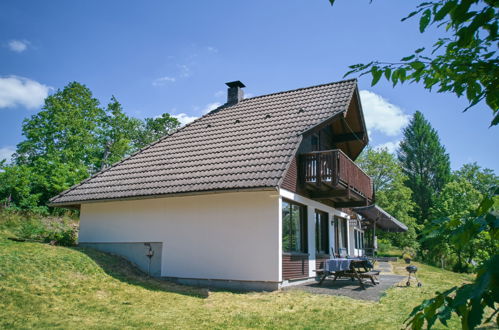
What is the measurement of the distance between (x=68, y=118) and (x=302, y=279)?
97.7 feet

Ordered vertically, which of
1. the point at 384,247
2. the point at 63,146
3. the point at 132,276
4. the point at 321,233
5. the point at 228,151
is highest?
the point at 63,146

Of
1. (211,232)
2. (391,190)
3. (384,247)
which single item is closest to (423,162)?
(391,190)

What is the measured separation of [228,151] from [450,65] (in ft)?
38.4

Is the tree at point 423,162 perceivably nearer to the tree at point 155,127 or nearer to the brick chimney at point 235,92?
the tree at point 155,127

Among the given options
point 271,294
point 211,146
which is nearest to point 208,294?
point 271,294

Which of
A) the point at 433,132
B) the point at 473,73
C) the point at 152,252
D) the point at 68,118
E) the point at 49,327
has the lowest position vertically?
the point at 49,327

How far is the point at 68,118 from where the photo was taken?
117 ft

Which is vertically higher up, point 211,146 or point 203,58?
point 203,58

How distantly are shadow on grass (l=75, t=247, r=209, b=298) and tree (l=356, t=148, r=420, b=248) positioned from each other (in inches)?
1190

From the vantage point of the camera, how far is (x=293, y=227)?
43.1 ft

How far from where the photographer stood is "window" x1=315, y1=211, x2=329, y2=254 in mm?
15374

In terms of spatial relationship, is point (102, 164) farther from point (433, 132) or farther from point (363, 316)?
point (433, 132)

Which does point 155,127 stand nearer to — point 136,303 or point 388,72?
point 136,303

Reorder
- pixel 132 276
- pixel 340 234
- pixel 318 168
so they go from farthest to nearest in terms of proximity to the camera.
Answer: pixel 340 234
pixel 318 168
pixel 132 276
